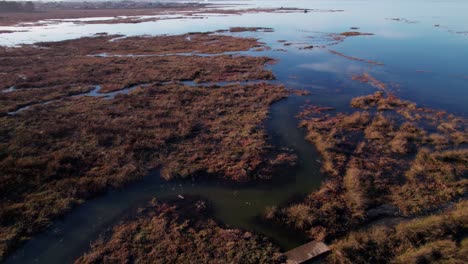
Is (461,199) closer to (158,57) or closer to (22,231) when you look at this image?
(22,231)

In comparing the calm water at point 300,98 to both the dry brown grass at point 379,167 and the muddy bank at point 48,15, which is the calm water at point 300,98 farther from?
the muddy bank at point 48,15

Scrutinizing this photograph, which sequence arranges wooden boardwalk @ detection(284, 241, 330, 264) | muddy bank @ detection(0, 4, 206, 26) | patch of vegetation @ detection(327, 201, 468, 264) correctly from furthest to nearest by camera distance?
muddy bank @ detection(0, 4, 206, 26) → wooden boardwalk @ detection(284, 241, 330, 264) → patch of vegetation @ detection(327, 201, 468, 264)

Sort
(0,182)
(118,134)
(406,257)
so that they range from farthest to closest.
→ (118,134) < (0,182) < (406,257)

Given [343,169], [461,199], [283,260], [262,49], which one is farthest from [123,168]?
[262,49]

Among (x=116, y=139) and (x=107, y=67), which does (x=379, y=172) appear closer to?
(x=116, y=139)

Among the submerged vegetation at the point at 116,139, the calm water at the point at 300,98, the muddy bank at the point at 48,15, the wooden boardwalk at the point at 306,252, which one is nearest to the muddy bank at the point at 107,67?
the submerged vegetation at the point at 116,139

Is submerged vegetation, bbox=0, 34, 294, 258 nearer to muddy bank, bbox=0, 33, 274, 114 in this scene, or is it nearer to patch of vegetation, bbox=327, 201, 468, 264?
muddy bank, bbox=0, 33, 274, 114

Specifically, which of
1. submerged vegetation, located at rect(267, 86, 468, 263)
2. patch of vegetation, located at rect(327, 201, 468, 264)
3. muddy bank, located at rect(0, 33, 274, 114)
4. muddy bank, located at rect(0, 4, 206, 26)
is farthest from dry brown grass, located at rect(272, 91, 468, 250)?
muddy bank, located at rect(0, 4, 206, 26)
